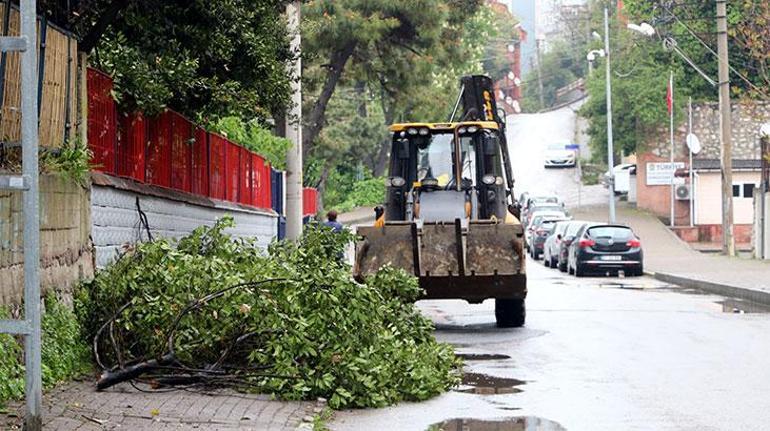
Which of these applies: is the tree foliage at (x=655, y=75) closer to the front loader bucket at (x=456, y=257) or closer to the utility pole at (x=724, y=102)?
the utility pole at (x=724, y=102)

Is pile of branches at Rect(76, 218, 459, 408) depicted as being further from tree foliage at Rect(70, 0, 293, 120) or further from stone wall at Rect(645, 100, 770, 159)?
stone wall at Rect(645, 100, 770, 159)

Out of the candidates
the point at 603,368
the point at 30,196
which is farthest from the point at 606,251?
the point at 30,196

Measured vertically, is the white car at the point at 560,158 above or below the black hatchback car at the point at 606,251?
above

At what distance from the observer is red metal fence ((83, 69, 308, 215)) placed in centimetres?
1533

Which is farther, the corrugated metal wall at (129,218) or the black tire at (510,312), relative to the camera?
the black tire at (510,312)

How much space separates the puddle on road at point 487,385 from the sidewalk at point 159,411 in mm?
1959

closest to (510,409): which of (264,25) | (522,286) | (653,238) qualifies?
(522,286)

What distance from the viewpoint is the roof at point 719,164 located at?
6425 centimetres

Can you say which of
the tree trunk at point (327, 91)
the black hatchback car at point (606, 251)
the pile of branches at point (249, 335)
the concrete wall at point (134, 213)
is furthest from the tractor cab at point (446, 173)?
the tree trunk at point (327, 91)

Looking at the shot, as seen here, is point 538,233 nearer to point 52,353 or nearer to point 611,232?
point 611,232

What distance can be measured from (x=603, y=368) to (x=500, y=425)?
4.15m

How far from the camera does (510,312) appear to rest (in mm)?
19891

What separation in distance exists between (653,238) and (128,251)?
4552 cm

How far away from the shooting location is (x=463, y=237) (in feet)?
61.0
